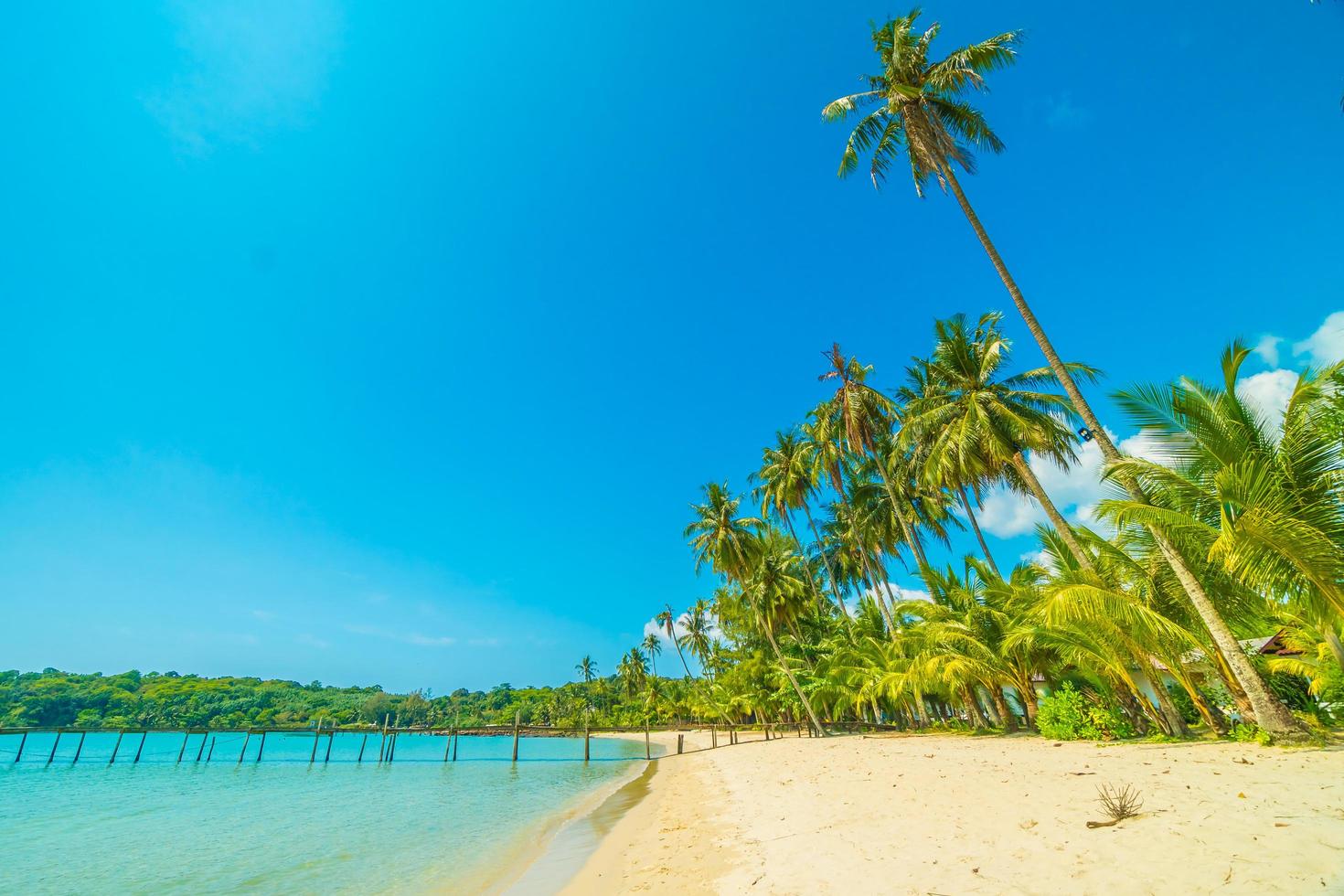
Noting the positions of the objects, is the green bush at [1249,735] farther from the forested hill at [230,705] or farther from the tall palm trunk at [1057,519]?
the forested hill at [230,705]

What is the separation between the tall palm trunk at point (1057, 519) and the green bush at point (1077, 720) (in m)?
3.37

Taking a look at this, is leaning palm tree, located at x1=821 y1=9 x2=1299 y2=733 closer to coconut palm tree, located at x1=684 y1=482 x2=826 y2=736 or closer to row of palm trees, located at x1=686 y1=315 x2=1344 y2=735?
row of palm trees, located at x1=686 y1=315 x2=1344 y2=735

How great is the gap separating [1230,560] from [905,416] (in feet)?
43.6

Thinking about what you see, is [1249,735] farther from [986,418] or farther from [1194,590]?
[986,418]

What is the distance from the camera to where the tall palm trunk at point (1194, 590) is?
852cm

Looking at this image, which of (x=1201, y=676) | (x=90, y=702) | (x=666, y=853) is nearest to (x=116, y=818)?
(x=666, y=853)

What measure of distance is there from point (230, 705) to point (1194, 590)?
108 metres

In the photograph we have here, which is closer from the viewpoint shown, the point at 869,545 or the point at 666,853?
the point at 666,853

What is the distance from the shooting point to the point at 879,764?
12.0 m

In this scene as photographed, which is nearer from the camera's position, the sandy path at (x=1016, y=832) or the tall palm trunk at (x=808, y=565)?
the sandy path at (x=1016, y=832)

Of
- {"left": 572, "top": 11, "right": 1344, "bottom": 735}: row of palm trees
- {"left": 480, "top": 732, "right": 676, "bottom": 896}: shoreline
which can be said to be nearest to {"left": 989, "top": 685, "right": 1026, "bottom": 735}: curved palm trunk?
{"left": 572, "top": 11, "right": 1344, "bottom": 735}: row of palm trees

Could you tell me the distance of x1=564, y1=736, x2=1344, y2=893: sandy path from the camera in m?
3.79

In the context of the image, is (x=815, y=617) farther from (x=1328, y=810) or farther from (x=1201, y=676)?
(x=1328, y=810)

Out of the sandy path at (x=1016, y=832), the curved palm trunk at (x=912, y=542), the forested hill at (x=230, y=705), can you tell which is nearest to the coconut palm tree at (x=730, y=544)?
the curved palm trunk at (x=912, y=542)
